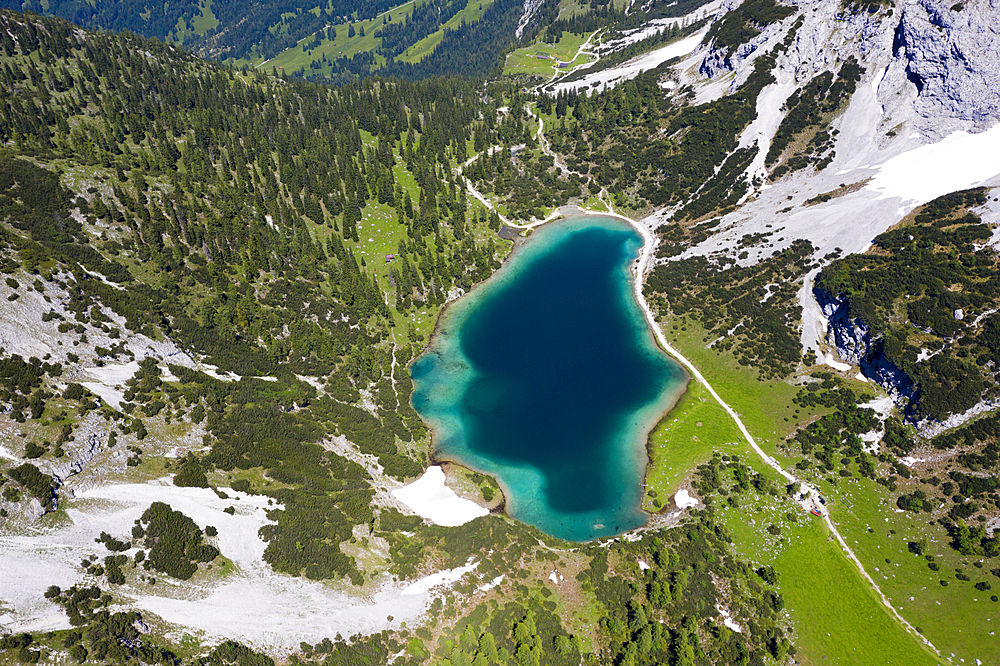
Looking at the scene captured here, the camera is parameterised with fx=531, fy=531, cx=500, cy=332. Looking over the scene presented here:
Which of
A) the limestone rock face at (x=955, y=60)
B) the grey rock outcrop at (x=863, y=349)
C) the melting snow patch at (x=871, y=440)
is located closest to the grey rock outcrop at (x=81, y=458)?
the melting snow patch at (x=871, y=440)

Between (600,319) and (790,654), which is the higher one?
(600,319)

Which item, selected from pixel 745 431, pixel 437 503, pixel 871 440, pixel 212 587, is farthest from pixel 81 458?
pixel 871 440

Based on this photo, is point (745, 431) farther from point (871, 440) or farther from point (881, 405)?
point (881, 405)

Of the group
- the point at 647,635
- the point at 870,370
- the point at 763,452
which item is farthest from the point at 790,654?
the point at 870,370

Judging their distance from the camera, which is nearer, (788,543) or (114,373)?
(114,373)

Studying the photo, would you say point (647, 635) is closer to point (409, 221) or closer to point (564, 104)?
point (409, 221)

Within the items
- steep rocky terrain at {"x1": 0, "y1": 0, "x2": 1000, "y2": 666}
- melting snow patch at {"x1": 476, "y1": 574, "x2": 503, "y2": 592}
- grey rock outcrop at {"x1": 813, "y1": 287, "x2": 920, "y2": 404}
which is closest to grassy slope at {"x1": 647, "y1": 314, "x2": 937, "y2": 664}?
steep rocky terrain at {"x1": 0, "y1": 0, "x2": 1000, "y2": 666}

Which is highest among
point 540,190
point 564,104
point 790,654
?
point 564,104
